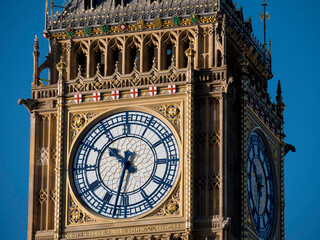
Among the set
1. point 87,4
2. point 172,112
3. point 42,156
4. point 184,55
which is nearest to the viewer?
point 172,112

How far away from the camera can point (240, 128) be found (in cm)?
5031

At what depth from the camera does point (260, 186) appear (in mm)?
51500

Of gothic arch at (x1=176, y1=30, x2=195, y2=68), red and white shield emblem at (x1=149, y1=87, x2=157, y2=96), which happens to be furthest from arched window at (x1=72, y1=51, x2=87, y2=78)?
gothic arch at (x1=176, y1=30, x2=195, y2=68)

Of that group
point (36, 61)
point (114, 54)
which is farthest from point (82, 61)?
point (36, 61)

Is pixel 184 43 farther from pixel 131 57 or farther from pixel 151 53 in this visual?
pixel 131 57

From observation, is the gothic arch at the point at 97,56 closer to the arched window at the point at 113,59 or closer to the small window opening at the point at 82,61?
the arched window at the point at 113,59

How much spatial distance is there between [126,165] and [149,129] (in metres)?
1.12

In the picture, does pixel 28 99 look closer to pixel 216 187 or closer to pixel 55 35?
pixel 55 35

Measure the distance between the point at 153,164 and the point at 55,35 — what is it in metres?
5.14

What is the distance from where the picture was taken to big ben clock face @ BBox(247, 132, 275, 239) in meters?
50.7

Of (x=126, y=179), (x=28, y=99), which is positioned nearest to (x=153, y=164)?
(x=126, y=179)

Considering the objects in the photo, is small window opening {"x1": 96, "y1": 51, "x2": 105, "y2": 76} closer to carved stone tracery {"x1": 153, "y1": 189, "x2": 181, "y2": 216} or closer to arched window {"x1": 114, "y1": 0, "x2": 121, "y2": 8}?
arched window {"x1": 114, "y1": 0, "x2": 121, "y2": 8}

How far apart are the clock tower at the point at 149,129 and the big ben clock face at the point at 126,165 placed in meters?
0.03

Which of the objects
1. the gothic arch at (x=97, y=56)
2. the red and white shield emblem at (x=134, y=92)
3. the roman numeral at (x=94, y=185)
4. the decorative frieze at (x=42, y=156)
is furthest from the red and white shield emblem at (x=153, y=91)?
the decorative frieze at (x=42, y=156)
